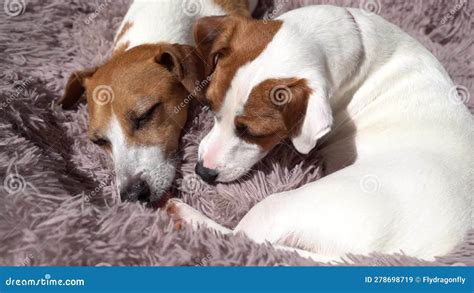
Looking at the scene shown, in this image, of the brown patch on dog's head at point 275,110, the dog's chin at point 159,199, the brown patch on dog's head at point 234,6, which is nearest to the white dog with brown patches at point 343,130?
the brown patch on dog's head at point 275,110

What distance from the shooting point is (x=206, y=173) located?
8.95ft

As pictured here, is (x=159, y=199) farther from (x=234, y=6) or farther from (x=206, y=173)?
(x=234, y=6)

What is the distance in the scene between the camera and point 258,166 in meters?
2.94

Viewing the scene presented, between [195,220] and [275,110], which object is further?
[195,220]

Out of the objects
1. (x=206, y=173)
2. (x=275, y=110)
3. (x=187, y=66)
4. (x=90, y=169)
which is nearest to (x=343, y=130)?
(x=275, y=110)

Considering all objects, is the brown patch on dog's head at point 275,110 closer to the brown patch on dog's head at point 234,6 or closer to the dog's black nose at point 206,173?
the dog's black nose at point 206,173

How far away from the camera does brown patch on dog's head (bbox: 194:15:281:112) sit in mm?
2547

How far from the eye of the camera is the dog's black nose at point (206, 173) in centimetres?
272

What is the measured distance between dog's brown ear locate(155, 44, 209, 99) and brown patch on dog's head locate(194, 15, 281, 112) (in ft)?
0.15

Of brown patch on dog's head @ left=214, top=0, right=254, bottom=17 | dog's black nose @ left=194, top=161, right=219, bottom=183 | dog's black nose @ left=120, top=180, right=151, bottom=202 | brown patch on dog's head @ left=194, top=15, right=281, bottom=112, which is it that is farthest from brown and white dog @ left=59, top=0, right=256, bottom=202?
brown patch on dog's head @ left=214, top=0, right=254, bottom=17

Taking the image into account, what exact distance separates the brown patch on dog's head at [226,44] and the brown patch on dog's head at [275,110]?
15 centimetres

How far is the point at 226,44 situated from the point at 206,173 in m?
0.62

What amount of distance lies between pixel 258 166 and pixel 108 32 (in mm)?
1449

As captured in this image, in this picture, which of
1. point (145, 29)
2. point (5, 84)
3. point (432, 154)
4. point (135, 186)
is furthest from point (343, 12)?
point (5, 84)
